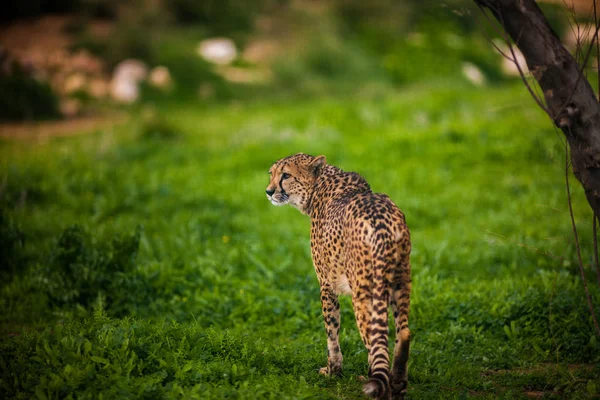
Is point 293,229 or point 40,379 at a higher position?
point 40,379

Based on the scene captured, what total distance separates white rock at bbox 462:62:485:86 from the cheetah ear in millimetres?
13477

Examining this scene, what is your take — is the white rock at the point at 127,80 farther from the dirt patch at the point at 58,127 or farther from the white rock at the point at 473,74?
the white rock at the point at 473,74

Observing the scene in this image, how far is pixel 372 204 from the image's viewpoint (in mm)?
4570

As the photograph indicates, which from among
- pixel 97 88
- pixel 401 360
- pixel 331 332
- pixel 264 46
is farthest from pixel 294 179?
pixel 264 46

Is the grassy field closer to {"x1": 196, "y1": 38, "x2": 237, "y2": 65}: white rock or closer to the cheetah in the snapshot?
the cheetah

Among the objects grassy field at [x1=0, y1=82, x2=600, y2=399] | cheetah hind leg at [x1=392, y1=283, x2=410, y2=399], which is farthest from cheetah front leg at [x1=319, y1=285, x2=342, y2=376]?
cheetah hind leg at [x1=392, y1=283, x2=410, y2=399]

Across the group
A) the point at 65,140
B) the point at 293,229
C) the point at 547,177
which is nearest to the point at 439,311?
the point at 293,229

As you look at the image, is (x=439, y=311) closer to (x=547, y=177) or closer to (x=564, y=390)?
(x=564, y=390)

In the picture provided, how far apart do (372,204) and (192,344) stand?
1.70 metres

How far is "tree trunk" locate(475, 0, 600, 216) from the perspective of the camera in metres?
4.77

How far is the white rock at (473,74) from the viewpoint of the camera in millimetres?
18172

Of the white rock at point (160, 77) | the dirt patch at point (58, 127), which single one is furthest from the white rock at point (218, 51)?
the dirt patch at point (58, 127)

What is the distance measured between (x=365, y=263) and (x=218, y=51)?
13.6 m

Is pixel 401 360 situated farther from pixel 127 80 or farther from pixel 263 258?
pixel 127 80
